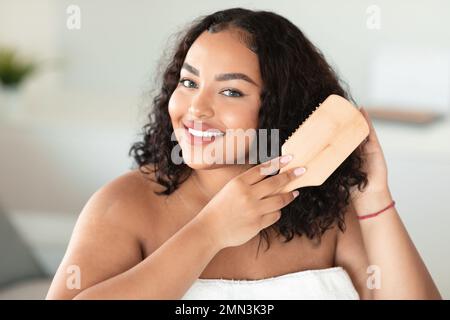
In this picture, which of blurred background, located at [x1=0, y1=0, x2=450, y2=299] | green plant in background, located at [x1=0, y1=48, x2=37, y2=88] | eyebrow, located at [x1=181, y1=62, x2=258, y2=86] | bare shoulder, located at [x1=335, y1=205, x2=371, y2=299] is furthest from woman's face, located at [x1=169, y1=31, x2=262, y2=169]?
green plant in background, located at [x1=0, y1=48, x2=37, y2=88]

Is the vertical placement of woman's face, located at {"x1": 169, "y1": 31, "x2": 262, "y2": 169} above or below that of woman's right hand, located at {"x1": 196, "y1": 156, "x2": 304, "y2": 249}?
above

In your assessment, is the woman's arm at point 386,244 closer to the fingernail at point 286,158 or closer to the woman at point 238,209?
the woman at point 238,209

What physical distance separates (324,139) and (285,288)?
26cm

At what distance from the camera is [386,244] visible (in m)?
1.15

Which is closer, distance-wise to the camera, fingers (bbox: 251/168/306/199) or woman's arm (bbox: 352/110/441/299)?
fingers (bbox: 251/168/306/199)

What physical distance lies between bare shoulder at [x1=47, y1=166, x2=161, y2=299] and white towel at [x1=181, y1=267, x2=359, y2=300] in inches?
4.4

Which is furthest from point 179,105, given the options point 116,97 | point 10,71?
point 116,97

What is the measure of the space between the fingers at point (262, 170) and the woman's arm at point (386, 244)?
0.54 feet

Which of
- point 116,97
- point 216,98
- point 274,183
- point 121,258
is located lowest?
point 116,97

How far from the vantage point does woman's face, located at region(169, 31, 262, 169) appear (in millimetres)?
1075

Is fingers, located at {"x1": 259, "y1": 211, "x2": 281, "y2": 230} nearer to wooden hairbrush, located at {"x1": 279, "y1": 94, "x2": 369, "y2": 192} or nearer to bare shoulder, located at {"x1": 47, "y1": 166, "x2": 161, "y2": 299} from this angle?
wooden hairbrush, located at {"x1": 279, "y1": 94, "x2": 369, "y2": 192}

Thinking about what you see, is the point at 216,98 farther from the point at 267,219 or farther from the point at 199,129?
the point at 267,219

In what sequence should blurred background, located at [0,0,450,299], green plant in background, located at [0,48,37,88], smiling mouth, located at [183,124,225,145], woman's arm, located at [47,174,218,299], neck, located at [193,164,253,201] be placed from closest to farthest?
1. woman's arm, located at [47,174,218,299]
2. smiling mouth, located at [183,124,225,145]
3. neck, located at [193,164,253,201]
4. blurred background, located at [0,0,450,299]
5. green plant in background, located at [0,48,37,88]

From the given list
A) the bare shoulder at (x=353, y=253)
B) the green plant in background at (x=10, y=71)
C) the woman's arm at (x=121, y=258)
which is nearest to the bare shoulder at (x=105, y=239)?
the woman's arm at (x=121, y=258)
